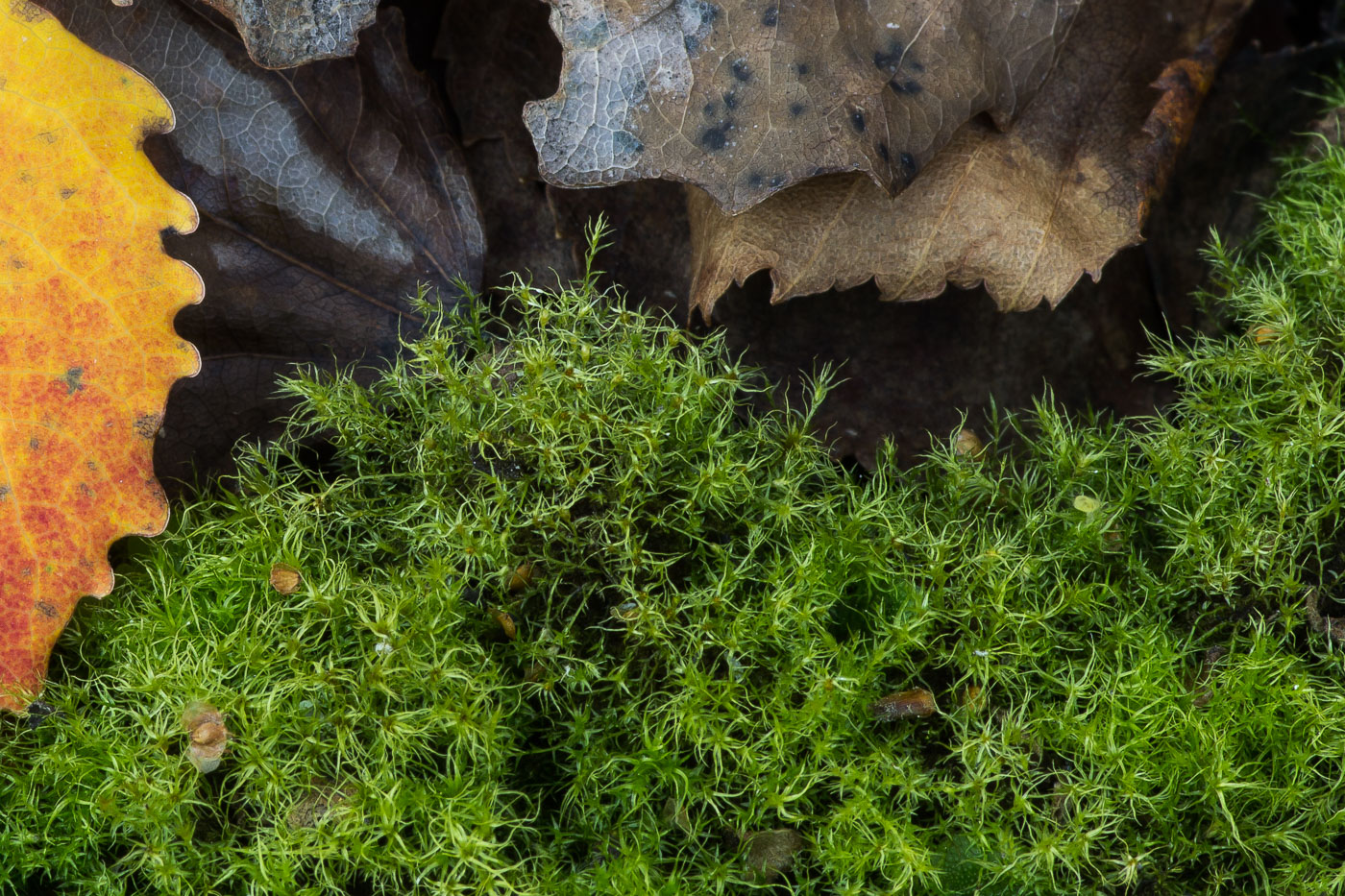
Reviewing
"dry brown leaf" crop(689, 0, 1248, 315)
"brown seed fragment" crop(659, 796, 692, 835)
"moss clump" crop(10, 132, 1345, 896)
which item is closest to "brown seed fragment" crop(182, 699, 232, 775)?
"moss clump" crop(10, 132, 1345, 896)

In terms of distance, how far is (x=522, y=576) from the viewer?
68.1 inches

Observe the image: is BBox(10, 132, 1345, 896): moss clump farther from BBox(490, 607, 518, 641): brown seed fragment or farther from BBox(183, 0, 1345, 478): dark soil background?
BBox(183, 0, 1345, 478): dark soil background

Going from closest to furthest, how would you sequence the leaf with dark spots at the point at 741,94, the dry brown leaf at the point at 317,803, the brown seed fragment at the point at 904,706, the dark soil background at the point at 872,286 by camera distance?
the dry brown leaf at the point at 317,803
the brown seed fragment at the point at 904,706
the leaf with dark spots at the point at 741,94
the dark soil background at the point at 872,286

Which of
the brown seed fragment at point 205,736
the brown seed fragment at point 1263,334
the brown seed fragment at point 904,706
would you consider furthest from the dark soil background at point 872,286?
the brown seed fragment at point 205,736

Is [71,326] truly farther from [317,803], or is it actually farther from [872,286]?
[872,286]

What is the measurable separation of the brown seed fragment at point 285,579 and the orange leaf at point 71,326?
262 millimetres

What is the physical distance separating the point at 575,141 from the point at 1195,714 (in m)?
1.46

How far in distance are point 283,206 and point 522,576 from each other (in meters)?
0.95

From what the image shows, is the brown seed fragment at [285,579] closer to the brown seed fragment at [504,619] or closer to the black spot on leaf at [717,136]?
the brown seed fragment at [504,619]

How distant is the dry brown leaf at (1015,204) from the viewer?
2.05 m

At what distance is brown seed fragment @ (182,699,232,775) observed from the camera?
1.58 meters

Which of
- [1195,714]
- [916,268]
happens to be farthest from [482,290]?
[1195,714]

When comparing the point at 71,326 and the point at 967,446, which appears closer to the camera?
the point at 71,326

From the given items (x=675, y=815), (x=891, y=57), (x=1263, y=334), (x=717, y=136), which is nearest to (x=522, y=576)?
(x=675, y=815)
